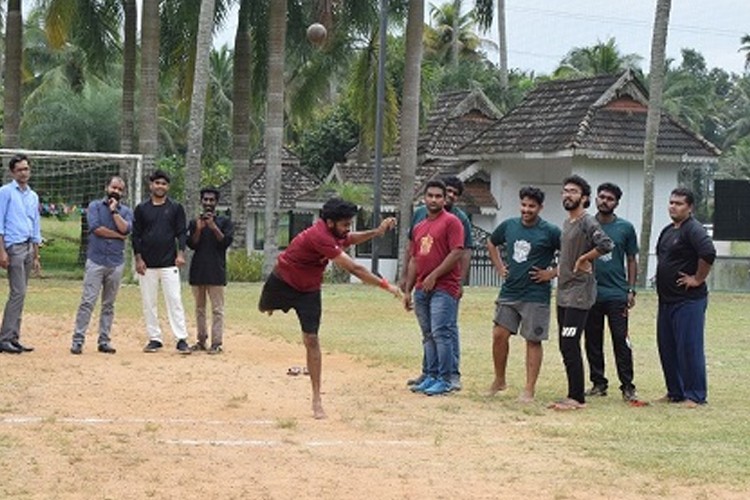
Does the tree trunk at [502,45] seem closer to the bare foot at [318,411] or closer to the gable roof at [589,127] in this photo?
the gable roof at [589,127]

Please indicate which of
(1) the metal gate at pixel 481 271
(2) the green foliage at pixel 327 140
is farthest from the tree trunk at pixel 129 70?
(2) the green foliage at pixel 327 140

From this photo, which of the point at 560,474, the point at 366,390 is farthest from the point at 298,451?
the point at 366,390

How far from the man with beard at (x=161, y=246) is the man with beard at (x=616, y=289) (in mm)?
5359

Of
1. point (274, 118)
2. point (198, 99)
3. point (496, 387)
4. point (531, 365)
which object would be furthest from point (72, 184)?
point (531, 365)

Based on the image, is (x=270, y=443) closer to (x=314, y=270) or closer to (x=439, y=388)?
(x=314, y=270)

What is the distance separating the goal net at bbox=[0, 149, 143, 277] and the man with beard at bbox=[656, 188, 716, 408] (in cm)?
1934

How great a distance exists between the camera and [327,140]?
206 feet

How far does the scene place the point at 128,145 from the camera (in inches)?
1529

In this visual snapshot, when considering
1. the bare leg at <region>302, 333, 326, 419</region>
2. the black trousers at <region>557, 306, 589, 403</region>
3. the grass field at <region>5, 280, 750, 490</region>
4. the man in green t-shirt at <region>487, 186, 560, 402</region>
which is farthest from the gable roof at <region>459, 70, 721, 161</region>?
the bare leg at <region>302, 333, 326, 419</region>

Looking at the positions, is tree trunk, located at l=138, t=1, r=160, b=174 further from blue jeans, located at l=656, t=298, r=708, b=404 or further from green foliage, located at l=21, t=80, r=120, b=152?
blue jeans, located at l=656, t=298, r=708, b=404

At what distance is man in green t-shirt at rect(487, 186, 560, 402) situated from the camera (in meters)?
13.5

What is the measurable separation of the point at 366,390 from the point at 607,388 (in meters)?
2.29

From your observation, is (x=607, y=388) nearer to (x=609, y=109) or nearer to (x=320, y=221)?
(x=320, y=221)

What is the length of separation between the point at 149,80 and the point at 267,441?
25429 millimetres
